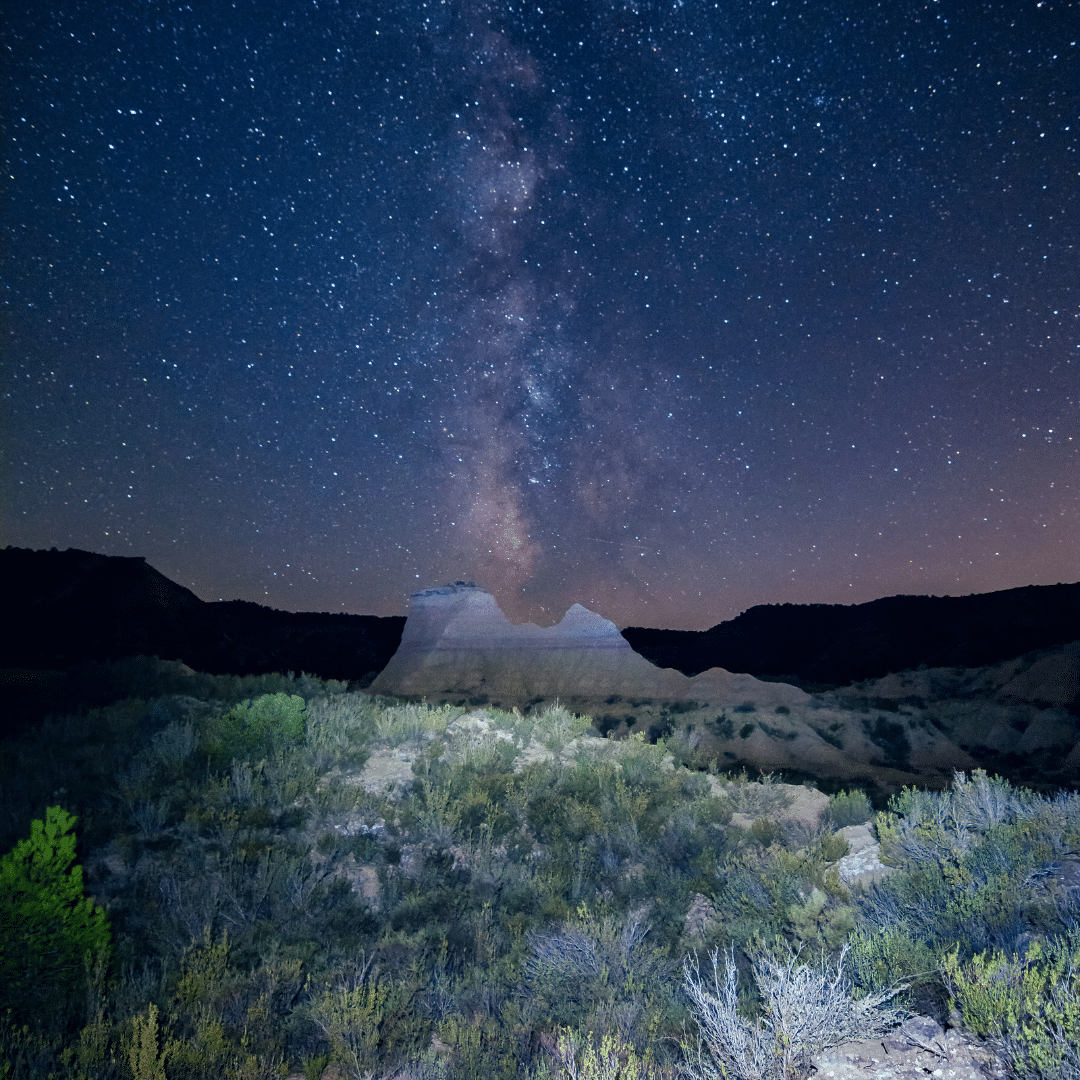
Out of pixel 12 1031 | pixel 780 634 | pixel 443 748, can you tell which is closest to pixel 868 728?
pixel 443 748

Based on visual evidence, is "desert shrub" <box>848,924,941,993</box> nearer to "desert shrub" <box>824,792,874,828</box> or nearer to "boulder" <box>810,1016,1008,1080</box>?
"boulder" <box>810,1016,1008,1080</box>

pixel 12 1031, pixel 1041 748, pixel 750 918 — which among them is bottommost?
pixel 1041 748

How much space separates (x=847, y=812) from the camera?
7.70 m

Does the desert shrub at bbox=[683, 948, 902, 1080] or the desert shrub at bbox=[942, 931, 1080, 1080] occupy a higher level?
the desert shrub at bbox=[942, 931, 1080, 1080]

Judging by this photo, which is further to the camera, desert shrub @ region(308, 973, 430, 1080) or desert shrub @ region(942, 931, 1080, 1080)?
desert shrub @ region(308, 973, 430, 1080)

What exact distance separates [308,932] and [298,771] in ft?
A: 10.8

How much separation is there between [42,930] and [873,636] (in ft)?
264

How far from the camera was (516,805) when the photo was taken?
284 inches

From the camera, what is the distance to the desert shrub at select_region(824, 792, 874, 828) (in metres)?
7.60

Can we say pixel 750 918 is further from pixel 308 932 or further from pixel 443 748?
pixel 443 748

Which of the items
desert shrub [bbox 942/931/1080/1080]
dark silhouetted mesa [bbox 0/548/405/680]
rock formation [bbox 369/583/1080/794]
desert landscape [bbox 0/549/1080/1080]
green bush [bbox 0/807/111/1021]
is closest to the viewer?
desert shrub [bbox 942/931/1080/1080]

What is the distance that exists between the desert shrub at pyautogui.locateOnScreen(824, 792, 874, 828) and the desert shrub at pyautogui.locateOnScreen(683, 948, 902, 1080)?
477 cm

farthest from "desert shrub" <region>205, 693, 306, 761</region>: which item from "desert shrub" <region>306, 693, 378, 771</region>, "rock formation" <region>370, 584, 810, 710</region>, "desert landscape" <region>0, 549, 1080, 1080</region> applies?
"rock formation" <region>370, 584, 810, 710</region>

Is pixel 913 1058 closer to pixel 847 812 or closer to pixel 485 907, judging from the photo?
pixel 485 907
